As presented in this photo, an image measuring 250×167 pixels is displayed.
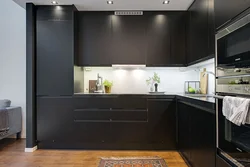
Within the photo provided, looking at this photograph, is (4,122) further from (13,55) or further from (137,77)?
(137,77)

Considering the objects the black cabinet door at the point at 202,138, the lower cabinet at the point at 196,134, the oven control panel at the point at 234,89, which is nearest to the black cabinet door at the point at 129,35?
the lower cabinet at the point at 196,134

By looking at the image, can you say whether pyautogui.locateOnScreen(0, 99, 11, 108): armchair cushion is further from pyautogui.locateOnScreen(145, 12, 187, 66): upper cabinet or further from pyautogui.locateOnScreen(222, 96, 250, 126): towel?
pyautogui.locateOnScreen(222, 96, 250, 126): towel

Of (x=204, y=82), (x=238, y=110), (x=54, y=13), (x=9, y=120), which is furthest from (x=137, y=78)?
(x=238, y=110)

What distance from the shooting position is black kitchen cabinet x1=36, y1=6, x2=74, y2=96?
3635 millimetres

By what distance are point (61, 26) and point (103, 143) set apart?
214 cm

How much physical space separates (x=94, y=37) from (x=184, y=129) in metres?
2.24

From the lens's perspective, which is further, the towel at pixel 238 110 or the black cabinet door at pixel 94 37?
the black cabinet door at pixel 94 37

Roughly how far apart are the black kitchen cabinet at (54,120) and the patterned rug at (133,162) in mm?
894

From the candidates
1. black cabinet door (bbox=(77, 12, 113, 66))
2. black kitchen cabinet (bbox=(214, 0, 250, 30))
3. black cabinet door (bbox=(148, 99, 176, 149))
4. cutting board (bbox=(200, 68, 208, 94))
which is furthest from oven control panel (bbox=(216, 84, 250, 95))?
black cabinet door (bbox=(77, 12, 113, 66))

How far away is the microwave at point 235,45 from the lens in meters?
1.42

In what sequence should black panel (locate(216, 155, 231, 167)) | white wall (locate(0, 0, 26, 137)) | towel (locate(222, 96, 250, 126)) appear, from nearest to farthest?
towel (locate(222, 96, 250, 126)) → black panel (locate(216, 155, 231, 167)) → white wall (locate(0, 0, 26, 137))

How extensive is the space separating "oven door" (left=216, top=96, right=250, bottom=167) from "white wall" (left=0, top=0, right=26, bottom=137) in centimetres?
386

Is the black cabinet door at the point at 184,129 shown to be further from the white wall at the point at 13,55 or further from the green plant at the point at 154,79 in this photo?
the white wall at the point at 13,55

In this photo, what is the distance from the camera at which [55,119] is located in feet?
11.9
